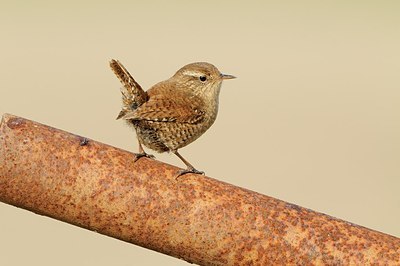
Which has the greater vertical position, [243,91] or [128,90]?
[128,90]

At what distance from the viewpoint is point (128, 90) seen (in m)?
4.02

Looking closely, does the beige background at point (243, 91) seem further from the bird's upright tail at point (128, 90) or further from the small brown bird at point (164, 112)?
the bird's upright tail at point (128, 90)

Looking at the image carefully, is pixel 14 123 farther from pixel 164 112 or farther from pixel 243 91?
pixel 243 91

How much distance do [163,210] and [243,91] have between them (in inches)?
317

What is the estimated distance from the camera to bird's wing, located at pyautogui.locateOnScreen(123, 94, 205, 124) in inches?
155

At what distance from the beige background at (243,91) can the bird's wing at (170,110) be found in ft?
5.82

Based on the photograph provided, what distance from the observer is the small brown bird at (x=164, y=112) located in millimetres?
4004

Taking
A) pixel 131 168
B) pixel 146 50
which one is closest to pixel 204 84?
pixel 131 168

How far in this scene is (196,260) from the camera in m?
2.49

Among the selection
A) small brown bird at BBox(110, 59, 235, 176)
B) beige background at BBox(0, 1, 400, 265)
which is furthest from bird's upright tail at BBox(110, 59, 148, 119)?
beige background at BBox(0, 1, 400, 265)

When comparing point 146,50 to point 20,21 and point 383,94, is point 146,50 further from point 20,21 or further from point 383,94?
point 383,94

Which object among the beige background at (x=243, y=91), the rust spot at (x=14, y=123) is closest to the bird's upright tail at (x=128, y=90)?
the rust spot at (x=14, y=123)

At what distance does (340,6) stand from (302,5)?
649 millimetres

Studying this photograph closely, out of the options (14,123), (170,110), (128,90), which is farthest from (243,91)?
(14,123)
